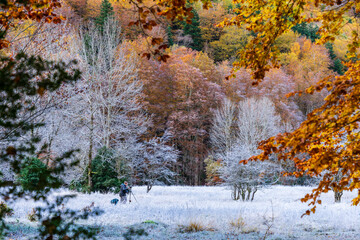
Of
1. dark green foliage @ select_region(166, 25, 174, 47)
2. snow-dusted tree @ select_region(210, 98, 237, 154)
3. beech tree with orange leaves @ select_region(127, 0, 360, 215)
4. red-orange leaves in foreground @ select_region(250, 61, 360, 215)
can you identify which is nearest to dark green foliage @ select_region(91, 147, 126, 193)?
beech tree with orange leaves @ select_region(127, 0, 360, 215)

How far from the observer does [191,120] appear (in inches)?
1089

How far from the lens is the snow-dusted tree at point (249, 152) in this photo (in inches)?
592

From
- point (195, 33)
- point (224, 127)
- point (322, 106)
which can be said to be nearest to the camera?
point (322, 106)

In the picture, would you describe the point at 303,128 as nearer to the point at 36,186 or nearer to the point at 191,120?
the point at 36,186

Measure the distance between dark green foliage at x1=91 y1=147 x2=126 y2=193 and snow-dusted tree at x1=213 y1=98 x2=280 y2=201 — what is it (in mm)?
5258

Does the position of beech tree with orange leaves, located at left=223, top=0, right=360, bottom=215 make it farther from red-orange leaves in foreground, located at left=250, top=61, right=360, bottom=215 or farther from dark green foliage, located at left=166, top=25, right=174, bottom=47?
dark green foliage, located at left=166, top=25, right=174, bottom=47

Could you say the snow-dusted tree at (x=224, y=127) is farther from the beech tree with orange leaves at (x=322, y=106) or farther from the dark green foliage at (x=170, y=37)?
the beech tree with orange leaves at (x=322, y=106)

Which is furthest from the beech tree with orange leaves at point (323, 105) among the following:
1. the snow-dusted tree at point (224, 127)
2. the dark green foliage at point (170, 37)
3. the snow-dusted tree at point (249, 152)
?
→ the dark green foliage at point (170, 37)

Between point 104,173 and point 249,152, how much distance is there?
6.84 metres

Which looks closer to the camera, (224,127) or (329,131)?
(329,131)

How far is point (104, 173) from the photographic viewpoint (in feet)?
47.3

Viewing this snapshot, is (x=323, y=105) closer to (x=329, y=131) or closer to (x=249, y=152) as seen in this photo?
(x=329, y=131)

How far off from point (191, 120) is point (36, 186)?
25679 mm

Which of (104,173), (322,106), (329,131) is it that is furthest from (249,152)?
(322,106)
